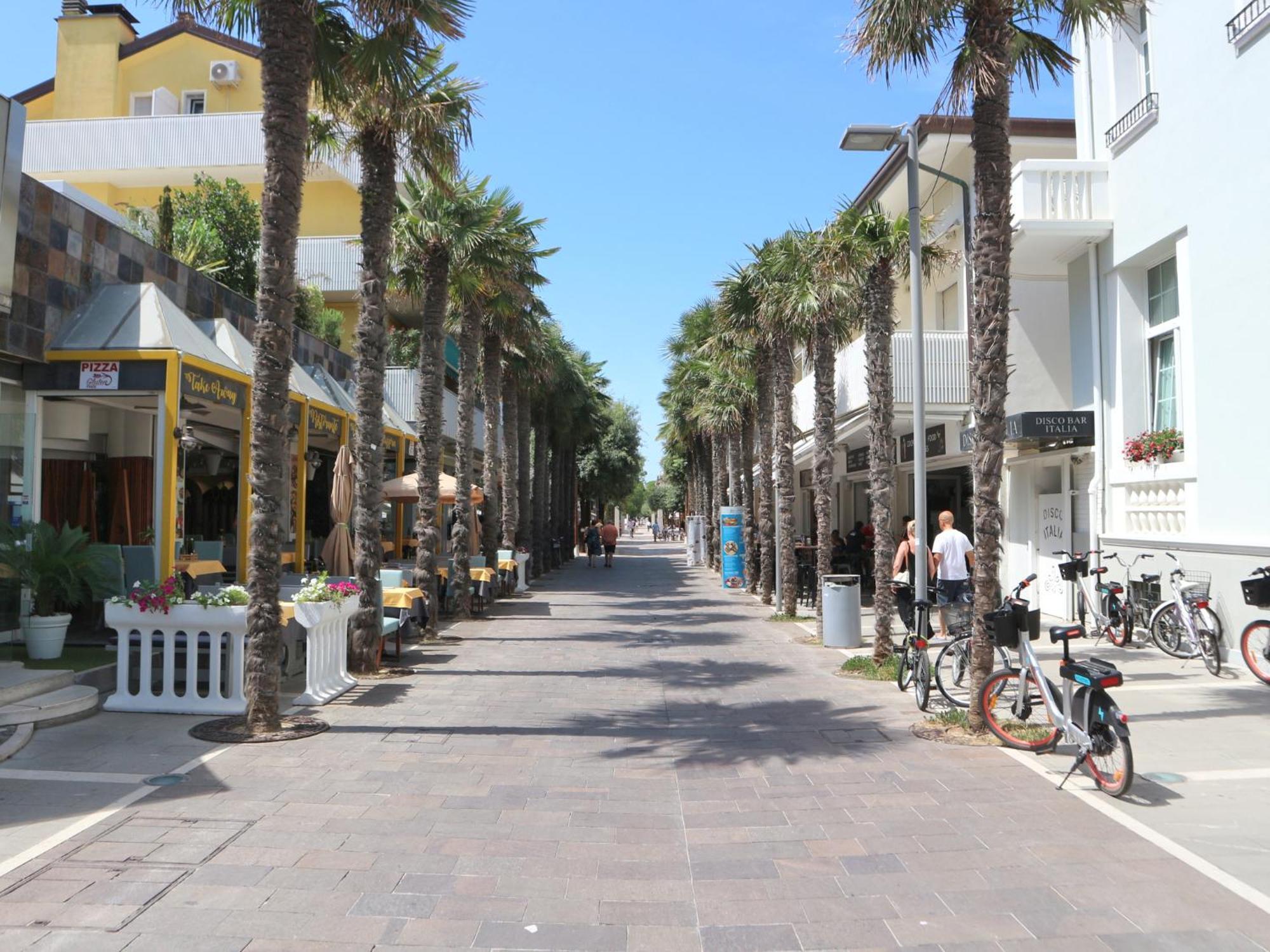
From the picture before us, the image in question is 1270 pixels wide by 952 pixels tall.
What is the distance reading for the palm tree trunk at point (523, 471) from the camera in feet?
88.5

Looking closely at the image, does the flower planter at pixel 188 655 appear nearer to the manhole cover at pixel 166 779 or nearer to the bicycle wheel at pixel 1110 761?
the manhole cover at pixel 166 779

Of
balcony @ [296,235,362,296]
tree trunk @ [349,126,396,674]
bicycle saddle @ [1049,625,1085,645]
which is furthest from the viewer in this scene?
balcony @ [296,235,362,296]

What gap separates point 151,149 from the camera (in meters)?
26.9

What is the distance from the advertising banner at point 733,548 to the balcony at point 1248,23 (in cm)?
1620

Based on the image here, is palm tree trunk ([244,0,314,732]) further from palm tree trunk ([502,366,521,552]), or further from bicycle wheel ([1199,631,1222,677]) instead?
palm tree trunk ([502,366,521,552])

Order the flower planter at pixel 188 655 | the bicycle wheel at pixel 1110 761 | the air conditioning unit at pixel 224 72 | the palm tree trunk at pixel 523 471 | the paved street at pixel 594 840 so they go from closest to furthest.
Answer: the paved street at pixel 594 840
the bicycle wheel at pixel 1110 761
the flower planter at pixel 188 655
the palm tree trunk at pixel 523 471
the air conditioning unit at pixel 224 72

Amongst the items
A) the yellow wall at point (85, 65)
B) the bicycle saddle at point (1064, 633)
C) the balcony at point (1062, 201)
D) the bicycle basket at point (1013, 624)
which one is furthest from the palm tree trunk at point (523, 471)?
the bicycle saddle at point (1064, 633)

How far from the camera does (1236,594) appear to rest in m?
10.5

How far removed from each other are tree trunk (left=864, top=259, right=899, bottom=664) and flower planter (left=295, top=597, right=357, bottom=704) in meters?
6.19

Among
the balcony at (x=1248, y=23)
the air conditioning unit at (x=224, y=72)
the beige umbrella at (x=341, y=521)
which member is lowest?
the beige umbrella at (x=341, y=521)

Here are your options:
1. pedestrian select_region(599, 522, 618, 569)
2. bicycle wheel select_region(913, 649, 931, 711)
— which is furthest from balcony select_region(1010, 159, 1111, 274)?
pedestrian select_region(599, 522, 618, 569)

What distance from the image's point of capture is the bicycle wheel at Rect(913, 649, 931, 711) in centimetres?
859

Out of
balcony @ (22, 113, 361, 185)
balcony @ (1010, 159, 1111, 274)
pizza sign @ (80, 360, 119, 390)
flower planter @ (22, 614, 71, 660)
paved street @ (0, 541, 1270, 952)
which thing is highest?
balcony @ (22, 113, 361, 185)

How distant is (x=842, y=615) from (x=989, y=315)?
6.49 metres
